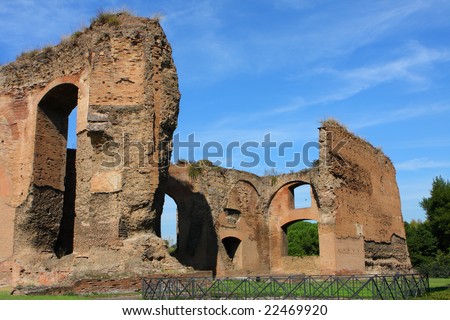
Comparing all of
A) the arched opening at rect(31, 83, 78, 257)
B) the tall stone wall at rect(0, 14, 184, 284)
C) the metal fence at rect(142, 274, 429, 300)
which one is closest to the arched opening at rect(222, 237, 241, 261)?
the arched opening at rect(31, 83, 78, 257)

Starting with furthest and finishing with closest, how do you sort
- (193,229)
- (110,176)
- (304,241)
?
(304,241), (193,229), (110,176)

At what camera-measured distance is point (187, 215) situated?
21.6 metres

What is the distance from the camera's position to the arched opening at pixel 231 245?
24234 mm

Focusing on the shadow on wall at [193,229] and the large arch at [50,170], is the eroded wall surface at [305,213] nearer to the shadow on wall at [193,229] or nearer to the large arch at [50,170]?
the shadow on wall at [193,229]

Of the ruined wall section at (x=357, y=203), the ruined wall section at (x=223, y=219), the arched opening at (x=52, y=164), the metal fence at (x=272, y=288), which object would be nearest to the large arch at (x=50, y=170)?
the arched opening at (x=52, y=164)

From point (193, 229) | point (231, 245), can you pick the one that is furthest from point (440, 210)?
point (193, 229)

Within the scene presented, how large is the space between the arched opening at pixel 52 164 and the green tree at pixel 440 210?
73.5ft

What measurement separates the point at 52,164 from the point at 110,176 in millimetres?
3718

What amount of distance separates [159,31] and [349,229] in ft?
40.3

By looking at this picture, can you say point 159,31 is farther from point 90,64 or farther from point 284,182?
point 284,182

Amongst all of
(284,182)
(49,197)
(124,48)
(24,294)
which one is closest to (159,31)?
(124,48)

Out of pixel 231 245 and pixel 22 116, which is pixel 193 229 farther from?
pixel 22 116

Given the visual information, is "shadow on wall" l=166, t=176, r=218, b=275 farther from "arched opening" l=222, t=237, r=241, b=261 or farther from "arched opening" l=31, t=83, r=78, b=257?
"arched opening" l=31, t=83, r=78, b=257

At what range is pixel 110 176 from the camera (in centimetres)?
1260
